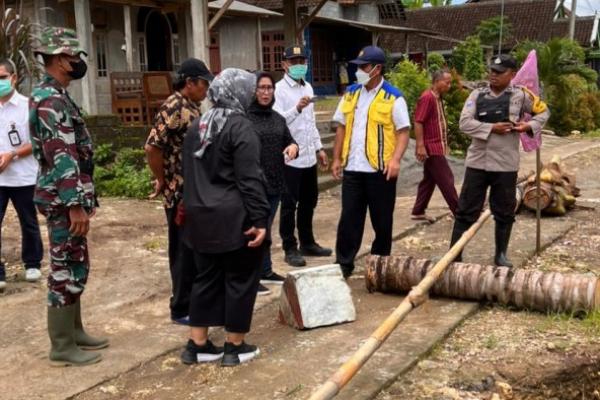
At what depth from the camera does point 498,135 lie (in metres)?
5.55

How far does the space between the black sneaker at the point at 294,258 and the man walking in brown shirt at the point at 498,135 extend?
1475 millimetres

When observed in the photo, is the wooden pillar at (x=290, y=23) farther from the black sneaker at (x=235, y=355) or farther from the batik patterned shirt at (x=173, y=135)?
the black sneaker at (x=235, y=355)

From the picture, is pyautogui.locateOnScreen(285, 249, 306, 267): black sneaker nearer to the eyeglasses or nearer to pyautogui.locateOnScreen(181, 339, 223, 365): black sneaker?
the eyeglasses

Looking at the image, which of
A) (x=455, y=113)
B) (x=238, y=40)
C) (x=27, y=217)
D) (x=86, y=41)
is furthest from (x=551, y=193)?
(x=238, y=40)

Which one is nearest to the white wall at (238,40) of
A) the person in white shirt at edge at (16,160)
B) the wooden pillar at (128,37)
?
the wooden pillar at (128,37)

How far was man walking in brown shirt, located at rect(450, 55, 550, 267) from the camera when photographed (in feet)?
18.1

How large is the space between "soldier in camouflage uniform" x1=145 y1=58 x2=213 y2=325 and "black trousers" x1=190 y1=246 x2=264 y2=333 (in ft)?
1.61

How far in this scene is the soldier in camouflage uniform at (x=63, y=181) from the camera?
3828 millimetres

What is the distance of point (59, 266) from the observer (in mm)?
4008

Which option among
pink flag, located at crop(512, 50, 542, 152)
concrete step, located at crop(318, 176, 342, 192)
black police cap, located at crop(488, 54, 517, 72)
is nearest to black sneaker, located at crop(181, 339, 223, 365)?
black police cap, located at crop(488, 54, 517, 72)

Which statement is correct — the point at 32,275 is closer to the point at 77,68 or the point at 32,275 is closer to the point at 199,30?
the point at 77,68

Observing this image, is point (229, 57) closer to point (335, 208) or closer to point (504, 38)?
point (335, 208)

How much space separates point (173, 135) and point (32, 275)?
2300 millimetres

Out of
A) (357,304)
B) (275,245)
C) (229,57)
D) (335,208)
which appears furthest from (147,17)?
(357,304)
